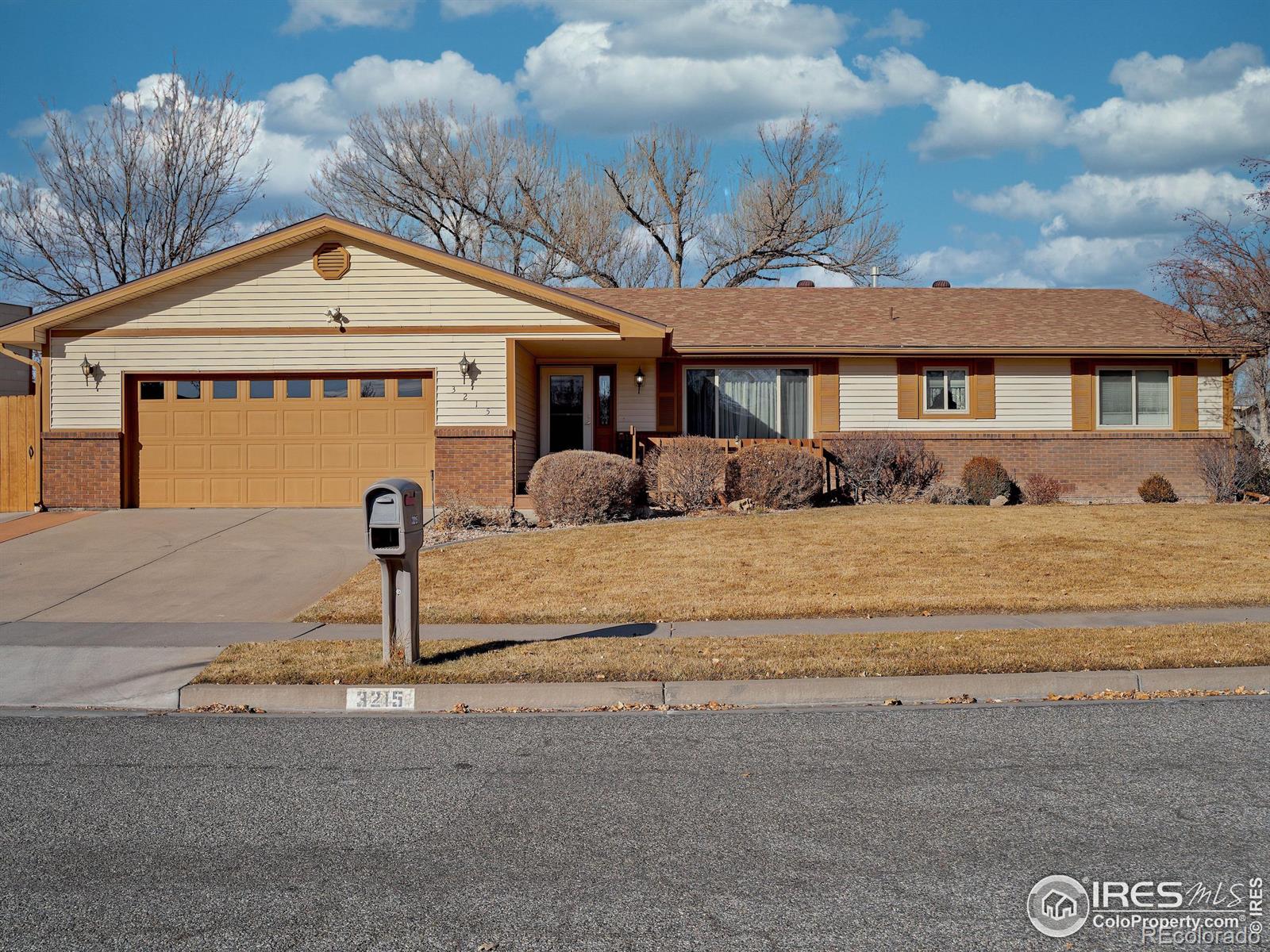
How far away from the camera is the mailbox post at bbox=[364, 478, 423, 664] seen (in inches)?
317

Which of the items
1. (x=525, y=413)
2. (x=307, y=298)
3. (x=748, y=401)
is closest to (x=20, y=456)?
(x=307, y=298)

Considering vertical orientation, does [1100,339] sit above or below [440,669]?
above

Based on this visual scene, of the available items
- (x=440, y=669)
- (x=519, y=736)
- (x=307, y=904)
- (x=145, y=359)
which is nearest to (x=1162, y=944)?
(x=307, y=904)

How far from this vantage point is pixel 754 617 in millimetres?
10570

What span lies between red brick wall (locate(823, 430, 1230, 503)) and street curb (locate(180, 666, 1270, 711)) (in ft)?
47.1

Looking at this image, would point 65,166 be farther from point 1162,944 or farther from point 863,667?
point 1162,944

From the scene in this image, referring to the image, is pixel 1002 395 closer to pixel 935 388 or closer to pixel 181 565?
pixel 935 388

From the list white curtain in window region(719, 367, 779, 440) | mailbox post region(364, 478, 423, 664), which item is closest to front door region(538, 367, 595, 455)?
white curtain in window region(719, 367, 779, 440)

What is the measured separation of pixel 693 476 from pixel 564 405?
5.66 meters

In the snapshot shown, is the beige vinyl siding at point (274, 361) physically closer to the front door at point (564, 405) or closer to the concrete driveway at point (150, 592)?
the concrete driveway at point (150, 592)

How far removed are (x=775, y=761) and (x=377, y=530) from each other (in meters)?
3.67

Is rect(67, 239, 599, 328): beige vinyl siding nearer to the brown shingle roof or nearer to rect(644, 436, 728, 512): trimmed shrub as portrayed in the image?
rect(644, 436, 728, 512): trimmed shrub

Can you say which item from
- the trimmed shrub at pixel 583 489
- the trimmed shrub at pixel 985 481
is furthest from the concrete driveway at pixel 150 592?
the trimmed shrub at pixel 985 481

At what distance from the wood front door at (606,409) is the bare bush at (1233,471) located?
1218 cm
